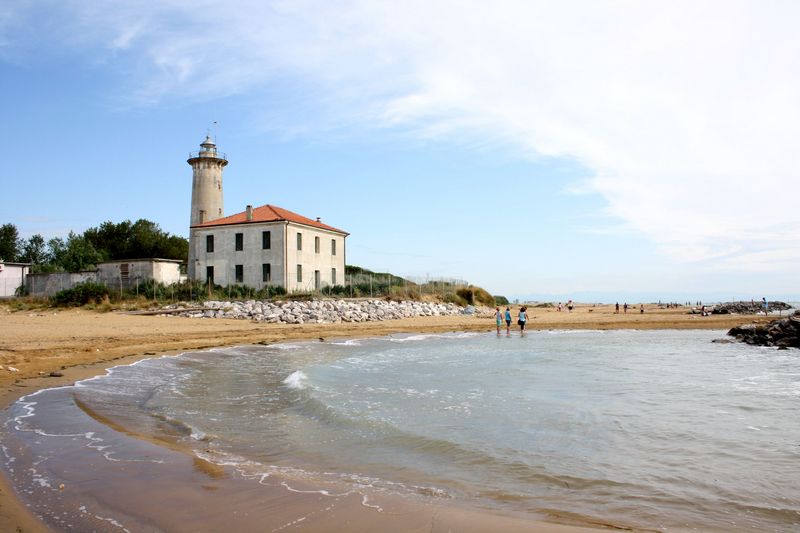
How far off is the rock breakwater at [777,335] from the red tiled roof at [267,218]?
27958 millimetres

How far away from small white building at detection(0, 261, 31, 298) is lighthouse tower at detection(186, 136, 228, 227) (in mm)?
13634

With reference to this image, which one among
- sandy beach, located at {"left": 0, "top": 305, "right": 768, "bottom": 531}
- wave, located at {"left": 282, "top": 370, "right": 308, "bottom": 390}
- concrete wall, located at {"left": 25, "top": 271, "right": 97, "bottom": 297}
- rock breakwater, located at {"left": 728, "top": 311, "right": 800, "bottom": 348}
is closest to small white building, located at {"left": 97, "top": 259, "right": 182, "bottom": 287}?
concrete wall, located at {"left": 25, "top": 271, "right": 97, "bottom": 297}

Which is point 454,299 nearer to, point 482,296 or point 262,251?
point 482,296

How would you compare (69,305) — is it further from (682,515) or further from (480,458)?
(682,515)

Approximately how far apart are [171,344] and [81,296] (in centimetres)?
1756

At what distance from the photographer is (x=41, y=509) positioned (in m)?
4.39

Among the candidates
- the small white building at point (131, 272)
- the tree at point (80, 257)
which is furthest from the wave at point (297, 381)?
the tree at point (80, 257)

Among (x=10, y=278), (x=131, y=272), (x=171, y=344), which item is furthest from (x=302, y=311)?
(x=10, y=278)

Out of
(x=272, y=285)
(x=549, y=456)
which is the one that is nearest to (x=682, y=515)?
(x=549, y=456)

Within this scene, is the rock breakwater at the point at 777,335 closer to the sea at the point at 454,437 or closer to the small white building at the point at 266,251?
the sea at the point at 454,437

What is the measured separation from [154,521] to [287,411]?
536cm

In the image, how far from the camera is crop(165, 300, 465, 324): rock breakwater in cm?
3067

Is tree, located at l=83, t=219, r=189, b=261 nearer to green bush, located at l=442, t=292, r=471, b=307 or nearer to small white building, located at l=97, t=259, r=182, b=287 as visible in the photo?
small white building, located at l=97, t=259, r=182, b=287

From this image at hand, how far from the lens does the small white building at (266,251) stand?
125 ft
